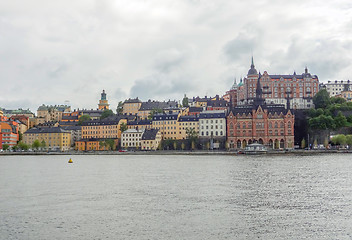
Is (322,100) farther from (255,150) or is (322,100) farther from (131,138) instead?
(131,138)

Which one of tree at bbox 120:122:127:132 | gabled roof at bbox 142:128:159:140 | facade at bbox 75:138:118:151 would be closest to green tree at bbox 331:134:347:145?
gabled roof at bbox 142:128:159:140

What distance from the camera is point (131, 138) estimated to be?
130750 millimetres

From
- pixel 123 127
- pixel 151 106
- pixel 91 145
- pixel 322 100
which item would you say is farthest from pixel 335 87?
pixel 91 145

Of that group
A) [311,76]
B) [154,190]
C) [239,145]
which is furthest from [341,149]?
[154,190]

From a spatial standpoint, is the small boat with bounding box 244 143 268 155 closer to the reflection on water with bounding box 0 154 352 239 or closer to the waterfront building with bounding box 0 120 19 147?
the reflection on water with bounding box 0 154 352 239

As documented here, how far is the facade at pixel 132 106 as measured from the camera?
170m

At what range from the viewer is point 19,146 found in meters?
137

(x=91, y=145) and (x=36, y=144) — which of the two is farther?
(x=91, y=145)

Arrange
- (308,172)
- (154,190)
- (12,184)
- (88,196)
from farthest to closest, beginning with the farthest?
(308,172) < (12,184) < (154,190) < (88,196)

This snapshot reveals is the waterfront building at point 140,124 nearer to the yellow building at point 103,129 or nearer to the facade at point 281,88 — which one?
the yellow building at point 103,129

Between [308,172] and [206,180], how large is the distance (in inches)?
570

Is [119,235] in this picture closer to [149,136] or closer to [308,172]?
[308,172]

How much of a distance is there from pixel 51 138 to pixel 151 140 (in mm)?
36431

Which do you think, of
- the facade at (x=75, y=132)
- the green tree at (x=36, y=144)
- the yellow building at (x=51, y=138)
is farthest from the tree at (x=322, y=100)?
the green tree at (x=36, y=144)
